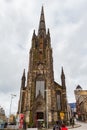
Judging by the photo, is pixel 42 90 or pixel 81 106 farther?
pixel 81 106

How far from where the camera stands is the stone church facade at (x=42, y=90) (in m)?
43.2

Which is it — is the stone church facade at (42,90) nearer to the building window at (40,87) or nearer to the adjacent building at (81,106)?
the building window at (40,87)

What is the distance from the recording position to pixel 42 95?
4622 centimetres

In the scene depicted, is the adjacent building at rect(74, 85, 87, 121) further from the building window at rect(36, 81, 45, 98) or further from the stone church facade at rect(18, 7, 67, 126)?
the building window at rect(36, 81, 45, 98)

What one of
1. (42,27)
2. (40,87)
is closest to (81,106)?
(42,27)

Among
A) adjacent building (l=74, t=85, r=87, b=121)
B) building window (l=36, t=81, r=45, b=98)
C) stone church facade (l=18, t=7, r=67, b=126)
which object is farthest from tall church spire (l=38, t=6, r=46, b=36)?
adjacent building (l=74, t=85, r=87, b=121)

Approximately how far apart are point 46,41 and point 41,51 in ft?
14.8

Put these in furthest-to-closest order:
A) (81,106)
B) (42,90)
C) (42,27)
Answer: (81,106) < (42,27) < (42,90)

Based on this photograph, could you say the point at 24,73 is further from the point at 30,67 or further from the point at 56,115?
the point at 56,115

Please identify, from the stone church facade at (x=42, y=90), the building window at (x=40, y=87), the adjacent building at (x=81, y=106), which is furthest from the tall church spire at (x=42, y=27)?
the adjacent building at (x=81, y=106)

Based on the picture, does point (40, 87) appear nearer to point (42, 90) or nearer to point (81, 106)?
point (42, 90)

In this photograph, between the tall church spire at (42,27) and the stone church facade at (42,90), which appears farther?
the tall church spire at (42,27)

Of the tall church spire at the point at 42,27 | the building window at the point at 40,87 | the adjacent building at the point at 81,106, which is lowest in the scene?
the adjacent building at the point at 81,106

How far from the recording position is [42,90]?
4734 centimetres
